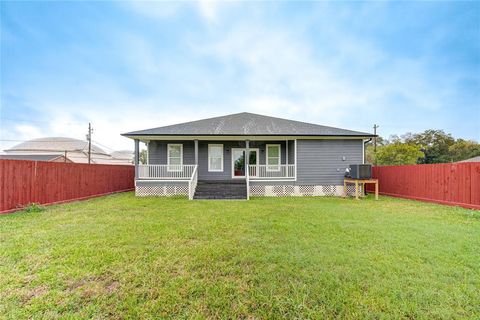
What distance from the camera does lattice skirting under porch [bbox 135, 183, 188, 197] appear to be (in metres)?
10.4

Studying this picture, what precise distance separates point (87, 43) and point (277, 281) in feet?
54.2

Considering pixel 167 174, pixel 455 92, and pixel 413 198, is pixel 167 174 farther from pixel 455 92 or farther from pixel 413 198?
pixel 455 92

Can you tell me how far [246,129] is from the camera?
37.7ft

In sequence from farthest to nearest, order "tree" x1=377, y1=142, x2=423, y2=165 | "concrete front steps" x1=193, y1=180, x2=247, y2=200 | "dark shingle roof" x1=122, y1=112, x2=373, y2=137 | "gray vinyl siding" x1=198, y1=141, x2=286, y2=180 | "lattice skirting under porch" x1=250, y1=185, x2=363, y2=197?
"tree" x1=377, y1=142, x2=423, y2=165 < "gray vinyl siding" x1=198, y1=141, x2=286, y2=180 < "lattice skirting under porch" x1=250, y1=185, x2=363, y2=197 < "dark shingle roof" x1=122, y1=112, x2=373, y2=137 < "concrete front steps" x1=193, y1=180, x2=247, y2=200

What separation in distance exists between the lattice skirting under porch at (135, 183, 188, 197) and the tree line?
2517 centimetres

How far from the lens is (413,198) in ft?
31.1

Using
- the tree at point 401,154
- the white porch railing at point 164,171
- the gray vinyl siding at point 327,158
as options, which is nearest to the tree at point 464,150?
the tree at point 401,154

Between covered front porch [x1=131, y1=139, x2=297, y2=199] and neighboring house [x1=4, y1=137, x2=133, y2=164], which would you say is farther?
neighboring house [x1=4, y1=137, x2=133, y2=164]

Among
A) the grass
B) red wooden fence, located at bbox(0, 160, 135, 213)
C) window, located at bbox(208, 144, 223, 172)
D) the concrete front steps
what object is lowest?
the grass

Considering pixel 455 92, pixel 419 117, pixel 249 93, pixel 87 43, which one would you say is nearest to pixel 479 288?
pixel 87 43

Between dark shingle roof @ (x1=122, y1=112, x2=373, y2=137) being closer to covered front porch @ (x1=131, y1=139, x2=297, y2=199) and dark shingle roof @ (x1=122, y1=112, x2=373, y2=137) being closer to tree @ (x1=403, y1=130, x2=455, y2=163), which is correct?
covered front porch @ (x1=131, y1=139, x2=297, y2=199)

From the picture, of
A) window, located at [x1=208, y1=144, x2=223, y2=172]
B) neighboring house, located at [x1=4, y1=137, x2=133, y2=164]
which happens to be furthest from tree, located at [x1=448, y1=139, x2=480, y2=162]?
neighboring house, located at [x1=4, y1=137, x2=133, y2=164]

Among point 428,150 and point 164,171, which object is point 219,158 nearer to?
point 164,171

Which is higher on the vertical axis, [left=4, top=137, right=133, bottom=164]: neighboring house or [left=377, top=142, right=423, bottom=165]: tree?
[left=4, top=137, right=133, bottom=164]: neighboring house
